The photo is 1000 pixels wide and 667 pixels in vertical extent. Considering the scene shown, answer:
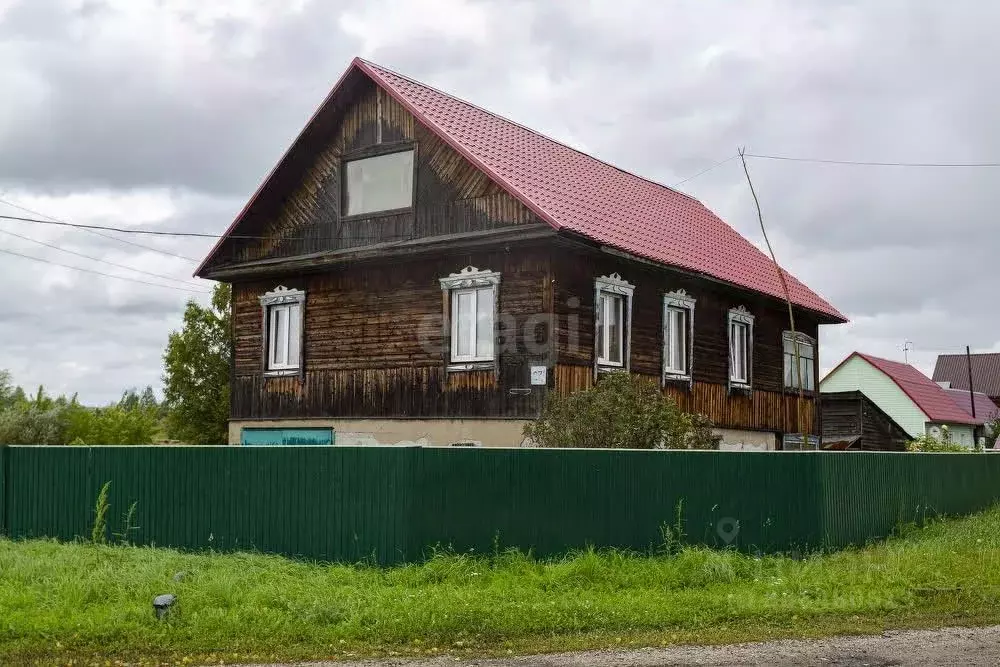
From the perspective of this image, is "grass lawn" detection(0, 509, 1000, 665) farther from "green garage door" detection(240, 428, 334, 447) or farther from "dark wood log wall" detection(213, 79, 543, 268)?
"dark wood log wall" detection(213, 79, 543, 268)

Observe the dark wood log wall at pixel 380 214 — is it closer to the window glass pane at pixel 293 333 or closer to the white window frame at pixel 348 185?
the white window frame at pixel 348 185

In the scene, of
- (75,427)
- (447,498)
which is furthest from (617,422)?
(75,427)

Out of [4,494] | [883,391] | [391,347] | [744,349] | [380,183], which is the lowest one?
[4,494]

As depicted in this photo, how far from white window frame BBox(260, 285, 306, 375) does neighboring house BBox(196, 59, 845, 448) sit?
0.04 meters

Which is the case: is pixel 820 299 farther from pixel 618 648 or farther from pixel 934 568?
pixel 618 648

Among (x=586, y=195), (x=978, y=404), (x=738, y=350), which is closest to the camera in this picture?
(x=586, y=195)

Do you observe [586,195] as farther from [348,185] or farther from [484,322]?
[348,185]

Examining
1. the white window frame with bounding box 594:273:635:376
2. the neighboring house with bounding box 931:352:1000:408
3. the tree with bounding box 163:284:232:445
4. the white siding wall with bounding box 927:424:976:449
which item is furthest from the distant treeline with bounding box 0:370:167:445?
the neighboring house with bounding box 931:352:1000:408

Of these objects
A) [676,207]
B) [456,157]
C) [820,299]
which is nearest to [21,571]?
[456,157]

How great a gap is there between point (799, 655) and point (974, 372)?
→ 7696 cm

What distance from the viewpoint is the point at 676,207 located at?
89.8 ft

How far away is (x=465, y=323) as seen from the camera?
793 inches

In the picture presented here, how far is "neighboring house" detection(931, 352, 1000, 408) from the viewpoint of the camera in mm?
77875

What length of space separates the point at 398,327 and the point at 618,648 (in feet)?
39.2
